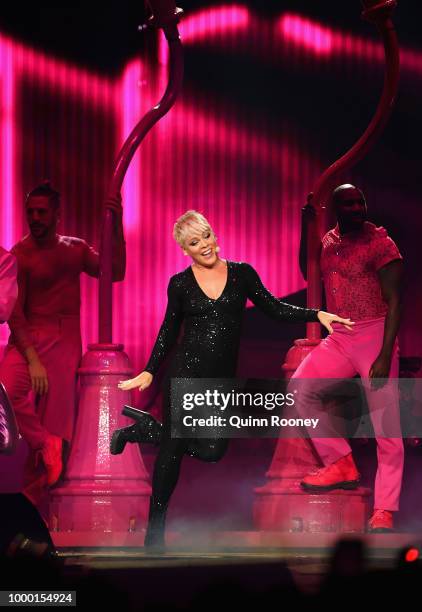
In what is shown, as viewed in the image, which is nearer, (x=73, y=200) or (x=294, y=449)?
(x=294, y=449)

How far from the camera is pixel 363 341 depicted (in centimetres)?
514

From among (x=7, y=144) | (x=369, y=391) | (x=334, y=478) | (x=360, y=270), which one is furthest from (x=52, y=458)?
(x=7, y=144)

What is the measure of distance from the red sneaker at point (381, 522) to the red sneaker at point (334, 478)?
232 mm

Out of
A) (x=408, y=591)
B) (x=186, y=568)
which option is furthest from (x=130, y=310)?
(x=408, y=591)

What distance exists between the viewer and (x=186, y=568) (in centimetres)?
382

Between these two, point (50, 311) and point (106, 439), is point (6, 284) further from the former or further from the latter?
point (50, 311)

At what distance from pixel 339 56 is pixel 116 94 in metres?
1.26

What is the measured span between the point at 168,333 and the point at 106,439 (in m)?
0.72

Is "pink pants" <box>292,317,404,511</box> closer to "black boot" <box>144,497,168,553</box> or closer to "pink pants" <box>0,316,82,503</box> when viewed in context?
"black boot" <box>144,497,168,553</box>

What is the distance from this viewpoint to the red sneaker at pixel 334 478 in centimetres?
512

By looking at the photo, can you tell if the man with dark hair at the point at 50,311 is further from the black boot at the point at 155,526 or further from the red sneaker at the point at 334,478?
the red sneaker at the point at 334,478

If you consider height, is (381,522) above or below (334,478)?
below

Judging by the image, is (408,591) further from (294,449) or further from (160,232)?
(160,232)

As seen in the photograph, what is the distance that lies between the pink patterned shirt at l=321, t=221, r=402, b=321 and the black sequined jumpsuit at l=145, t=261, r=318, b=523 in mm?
405
